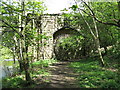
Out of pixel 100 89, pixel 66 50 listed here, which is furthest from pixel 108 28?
pixel 66 50

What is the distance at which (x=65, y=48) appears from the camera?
8.03 m

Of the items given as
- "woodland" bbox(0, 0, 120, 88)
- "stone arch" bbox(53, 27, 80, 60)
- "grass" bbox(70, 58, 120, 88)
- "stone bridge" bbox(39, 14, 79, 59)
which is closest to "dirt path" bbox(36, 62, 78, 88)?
"woodland" bbox(0, 0, 120, 88)

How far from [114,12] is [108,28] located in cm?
93

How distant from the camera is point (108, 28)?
4.88 meters

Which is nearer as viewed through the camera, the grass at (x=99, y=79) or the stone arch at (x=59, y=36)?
the grass at (x=99, y=79)

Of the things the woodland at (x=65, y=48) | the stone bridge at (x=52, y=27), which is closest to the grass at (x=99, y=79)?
the woodland at (x=65, y=48)

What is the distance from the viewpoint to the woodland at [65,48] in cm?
261

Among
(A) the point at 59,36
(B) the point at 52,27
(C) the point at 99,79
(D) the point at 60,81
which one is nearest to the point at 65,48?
(A) the point at 59,36

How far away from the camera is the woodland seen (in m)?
2.61

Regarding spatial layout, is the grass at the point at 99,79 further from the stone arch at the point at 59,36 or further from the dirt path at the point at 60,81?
the stone arch at the point at 59,36

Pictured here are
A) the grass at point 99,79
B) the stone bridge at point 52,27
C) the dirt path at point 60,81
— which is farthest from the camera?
the stone bridge at point 52,27

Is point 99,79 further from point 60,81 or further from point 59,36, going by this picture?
point 59,36

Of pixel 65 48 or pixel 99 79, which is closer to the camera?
pixel 99 79

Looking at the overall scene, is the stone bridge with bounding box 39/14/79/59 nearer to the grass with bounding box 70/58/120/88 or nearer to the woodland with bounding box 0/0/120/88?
the woodland with bounding box 0/0/120/88
